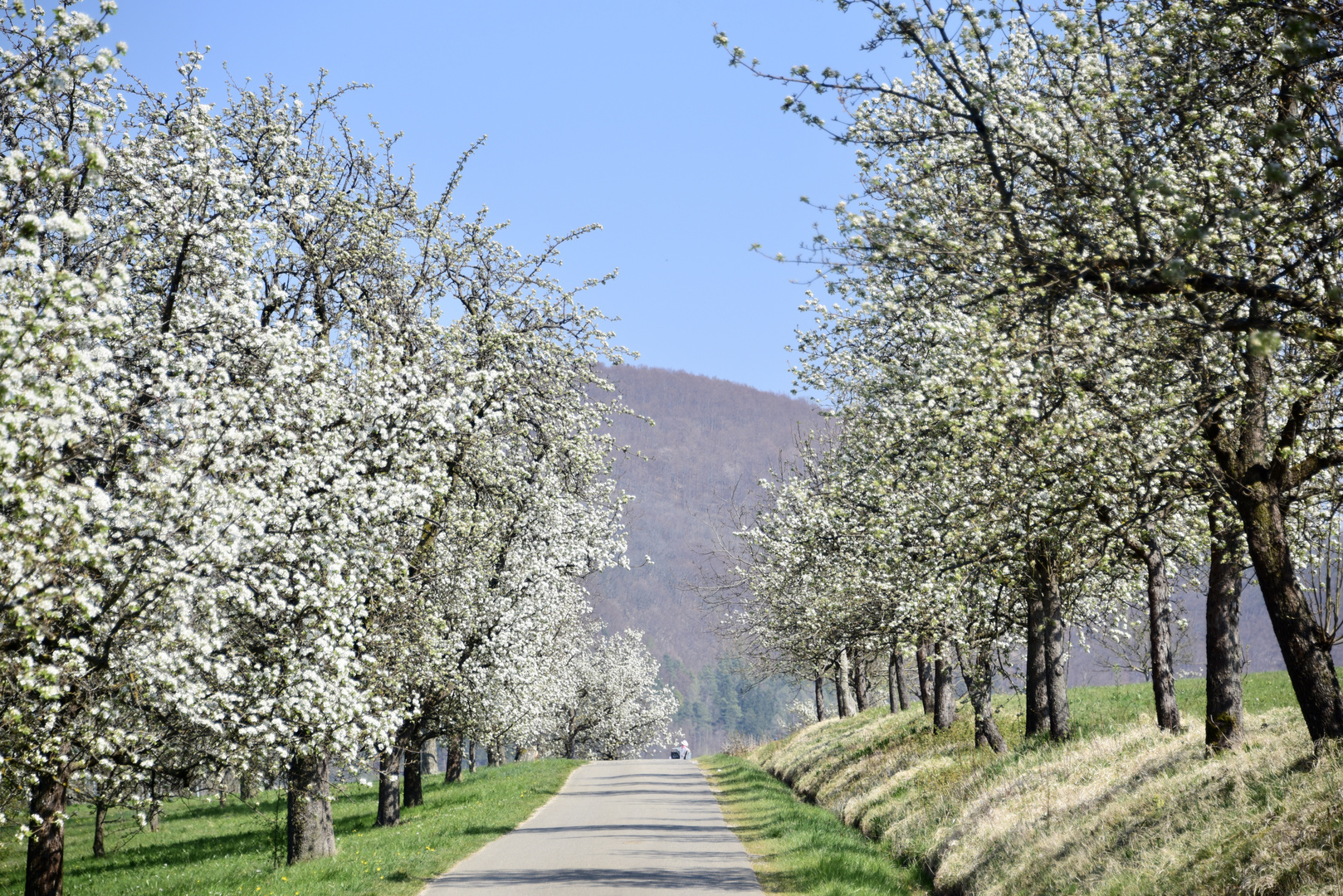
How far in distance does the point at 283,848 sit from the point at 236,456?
40.2 feet

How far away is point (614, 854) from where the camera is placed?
53.0 feet

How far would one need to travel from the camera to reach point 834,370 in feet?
70.6

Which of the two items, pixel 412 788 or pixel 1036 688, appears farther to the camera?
pixel 412 788

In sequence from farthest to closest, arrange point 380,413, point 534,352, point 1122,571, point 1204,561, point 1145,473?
point 534,352, point 1122,571, point 1204,561, point 380,413, point 1145,473

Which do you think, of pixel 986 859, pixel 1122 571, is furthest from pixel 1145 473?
pixel 1122 571

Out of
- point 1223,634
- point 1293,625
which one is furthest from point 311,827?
point 1293,625

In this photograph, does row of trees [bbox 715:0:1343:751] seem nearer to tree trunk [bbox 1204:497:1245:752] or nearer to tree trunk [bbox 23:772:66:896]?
tree trunk [bbox 1204:497:1245:752]

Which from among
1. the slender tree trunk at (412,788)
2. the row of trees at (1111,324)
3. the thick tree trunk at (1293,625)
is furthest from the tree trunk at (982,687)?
the slender tree trunk at (412,788)

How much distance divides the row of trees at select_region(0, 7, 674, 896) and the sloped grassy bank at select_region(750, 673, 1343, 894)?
313 inches

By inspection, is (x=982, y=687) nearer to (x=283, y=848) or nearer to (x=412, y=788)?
(x=283, y=848)

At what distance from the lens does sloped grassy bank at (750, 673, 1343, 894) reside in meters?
7.75

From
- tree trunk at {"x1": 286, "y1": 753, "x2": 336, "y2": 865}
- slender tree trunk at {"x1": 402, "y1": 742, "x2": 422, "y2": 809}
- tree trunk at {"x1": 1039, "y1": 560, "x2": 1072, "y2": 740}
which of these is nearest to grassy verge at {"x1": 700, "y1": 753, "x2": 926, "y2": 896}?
tree trunk at {"x1": 1039, "y1": 560, "x2": 1072, "y2": 740}

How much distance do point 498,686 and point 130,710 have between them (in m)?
11.4

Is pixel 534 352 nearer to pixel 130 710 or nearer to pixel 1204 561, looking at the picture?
pixel 130 710
